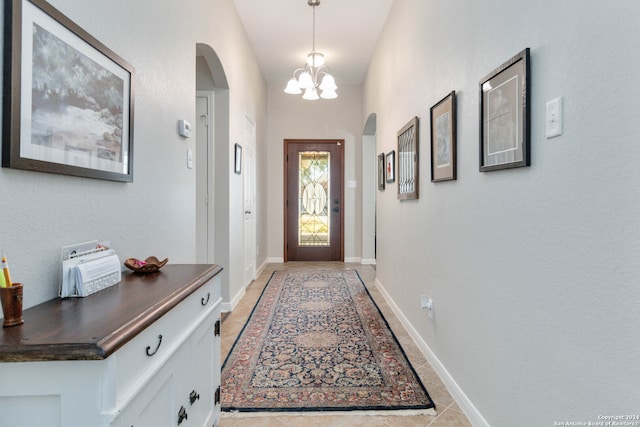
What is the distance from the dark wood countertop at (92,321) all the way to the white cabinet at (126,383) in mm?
18

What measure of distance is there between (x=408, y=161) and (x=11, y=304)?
8.70 feet

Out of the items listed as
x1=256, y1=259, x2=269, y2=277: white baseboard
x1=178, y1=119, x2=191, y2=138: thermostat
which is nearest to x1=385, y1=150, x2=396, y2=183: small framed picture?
x1=178, y1=119, x2=191, y2=138: thermostat

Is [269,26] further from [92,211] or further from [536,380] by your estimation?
[536,380]

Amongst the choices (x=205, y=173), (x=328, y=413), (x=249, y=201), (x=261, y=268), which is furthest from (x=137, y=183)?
(x=261, y=268)

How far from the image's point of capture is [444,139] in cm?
212

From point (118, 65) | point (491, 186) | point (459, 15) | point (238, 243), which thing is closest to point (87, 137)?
point (118, 65)

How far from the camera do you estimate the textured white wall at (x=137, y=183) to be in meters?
1.03

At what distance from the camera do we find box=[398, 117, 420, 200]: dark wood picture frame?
8.93 feet

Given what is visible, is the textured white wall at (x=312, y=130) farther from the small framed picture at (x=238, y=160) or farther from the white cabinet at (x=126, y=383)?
the white cabinet at (x=126, y=383)

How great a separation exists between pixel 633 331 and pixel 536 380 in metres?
0.47

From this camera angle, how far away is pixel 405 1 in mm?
3059

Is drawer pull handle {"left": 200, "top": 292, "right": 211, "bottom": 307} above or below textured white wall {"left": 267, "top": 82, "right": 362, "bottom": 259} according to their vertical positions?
below

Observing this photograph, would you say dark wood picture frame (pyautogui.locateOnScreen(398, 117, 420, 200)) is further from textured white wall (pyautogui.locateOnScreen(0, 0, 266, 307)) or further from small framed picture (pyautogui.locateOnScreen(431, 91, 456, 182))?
textured white wall (pyautogui.locateOnScreen(0, 0, 266, 307))

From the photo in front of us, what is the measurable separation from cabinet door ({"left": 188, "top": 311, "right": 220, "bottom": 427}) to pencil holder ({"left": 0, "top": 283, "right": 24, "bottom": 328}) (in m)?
0.57
